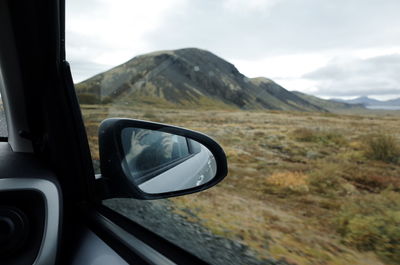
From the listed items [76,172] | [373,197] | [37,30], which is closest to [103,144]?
[76,172]

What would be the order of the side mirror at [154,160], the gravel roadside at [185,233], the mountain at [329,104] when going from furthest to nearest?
the mountain at [329,104] → the gravel roadside at [185,233] → the side mirror at [154,160]

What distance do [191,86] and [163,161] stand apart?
6.70 feet

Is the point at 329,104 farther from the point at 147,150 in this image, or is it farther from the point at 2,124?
the point at 2,124

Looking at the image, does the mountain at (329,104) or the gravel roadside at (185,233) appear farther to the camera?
the mountain at (329,104)

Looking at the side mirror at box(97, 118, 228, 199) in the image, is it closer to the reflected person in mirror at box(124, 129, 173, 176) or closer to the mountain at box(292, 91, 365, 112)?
the reflected person in mirror at box(124, 129, 173, 176)

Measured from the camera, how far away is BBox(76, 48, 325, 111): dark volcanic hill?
127 inches

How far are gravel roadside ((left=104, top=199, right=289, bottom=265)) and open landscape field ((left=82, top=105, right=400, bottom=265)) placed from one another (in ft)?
0.26

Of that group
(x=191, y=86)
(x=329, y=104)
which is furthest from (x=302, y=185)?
(x=191, y=86)

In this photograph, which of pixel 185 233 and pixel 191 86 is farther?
pixel 191 86

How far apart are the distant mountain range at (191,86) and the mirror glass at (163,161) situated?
90 cm

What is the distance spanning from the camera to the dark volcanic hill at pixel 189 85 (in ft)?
10.6

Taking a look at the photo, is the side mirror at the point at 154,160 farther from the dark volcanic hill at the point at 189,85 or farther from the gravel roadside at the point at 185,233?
the dark volcanic hill at the point at 189,85

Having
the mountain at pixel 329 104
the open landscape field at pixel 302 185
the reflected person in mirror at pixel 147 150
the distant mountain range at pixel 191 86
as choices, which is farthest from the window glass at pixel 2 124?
the mountain at pixel 329 104

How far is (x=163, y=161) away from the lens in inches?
84.7
